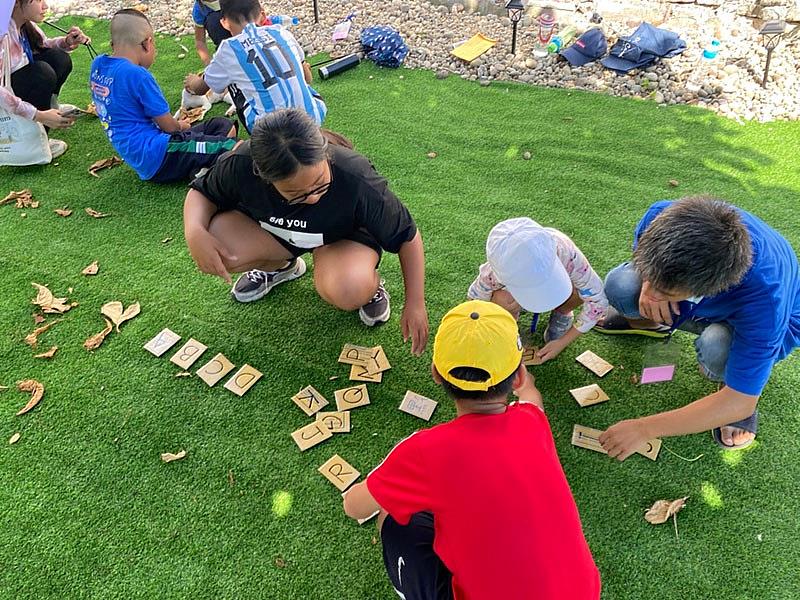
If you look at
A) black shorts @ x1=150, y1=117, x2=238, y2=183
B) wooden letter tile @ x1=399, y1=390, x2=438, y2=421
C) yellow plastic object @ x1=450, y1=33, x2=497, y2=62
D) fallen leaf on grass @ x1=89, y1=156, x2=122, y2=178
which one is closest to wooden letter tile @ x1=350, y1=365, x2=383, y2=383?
wooden letter tile @ x1=399, y1=390, x2=438, y2=421

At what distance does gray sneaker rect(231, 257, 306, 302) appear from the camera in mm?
3148

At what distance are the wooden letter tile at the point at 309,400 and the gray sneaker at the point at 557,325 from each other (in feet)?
3.73

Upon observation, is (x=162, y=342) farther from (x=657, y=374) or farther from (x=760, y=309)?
(x=760, y=309)

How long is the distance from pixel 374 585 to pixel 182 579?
0.72 metres

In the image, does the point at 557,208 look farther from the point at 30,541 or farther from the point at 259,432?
the point at 30,541

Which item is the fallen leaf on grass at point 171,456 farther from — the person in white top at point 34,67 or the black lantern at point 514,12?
the black lantern at point 514,12

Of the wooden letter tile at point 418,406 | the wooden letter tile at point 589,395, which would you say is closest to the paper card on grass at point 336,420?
the wooden letter tile at point 418,406

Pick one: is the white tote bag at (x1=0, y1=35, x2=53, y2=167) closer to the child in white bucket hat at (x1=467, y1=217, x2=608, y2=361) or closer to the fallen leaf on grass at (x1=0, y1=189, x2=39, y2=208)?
the fallen leaf on grass at (x1=0, y1=189, x2=39, y2=208)

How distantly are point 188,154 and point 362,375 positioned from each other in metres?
2.13

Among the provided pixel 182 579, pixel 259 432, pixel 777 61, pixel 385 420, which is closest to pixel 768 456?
pixel 385 420

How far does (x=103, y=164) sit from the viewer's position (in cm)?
420

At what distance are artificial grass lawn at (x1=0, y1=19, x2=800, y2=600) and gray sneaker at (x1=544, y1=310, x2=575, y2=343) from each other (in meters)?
0.11

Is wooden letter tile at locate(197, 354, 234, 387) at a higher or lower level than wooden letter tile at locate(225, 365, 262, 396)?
higher

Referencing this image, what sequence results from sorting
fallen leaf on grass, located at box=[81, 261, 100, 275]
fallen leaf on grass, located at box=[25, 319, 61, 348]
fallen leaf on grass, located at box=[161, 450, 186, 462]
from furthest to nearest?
fallen leaf on grass, located at box=[81, 261, 100, 275] → fallen leaf on grass, located at box=[25, 319, 61, 348] → fallen leaf on grass, located at box=[161, 450, 186, 462]
